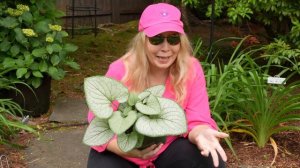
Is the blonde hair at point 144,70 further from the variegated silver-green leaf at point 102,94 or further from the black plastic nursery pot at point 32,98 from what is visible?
the black plastic nursery pot at point 32,98

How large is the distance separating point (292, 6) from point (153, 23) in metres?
2.67

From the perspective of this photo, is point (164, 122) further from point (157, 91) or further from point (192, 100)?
point (192, 100)

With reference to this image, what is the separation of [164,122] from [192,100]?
20.6 inches

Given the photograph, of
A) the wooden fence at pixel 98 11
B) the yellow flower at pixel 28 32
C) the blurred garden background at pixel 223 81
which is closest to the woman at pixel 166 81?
the blurred garden background at pixel 223 81

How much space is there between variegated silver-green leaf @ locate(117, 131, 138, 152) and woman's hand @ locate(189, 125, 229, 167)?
0.31 m

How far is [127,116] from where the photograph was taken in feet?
7.03

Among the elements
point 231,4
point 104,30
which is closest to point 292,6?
point 231,4

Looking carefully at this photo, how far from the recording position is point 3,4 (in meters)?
4.35

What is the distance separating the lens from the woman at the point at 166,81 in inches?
97.0

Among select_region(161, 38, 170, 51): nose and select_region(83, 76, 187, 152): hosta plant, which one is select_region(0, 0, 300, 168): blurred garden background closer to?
select_region(161, 38, 170, 51): nose

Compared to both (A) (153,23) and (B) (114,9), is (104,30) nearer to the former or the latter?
(B) (114,9)

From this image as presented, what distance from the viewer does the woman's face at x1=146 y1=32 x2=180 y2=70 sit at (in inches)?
98.4

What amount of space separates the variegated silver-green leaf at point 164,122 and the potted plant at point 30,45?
2.25 metres

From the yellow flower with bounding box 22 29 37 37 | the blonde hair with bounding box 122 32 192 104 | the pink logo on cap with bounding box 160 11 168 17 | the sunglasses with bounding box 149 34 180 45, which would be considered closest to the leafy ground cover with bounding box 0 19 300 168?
the yellow flower with bounding box 22 29 37 37
